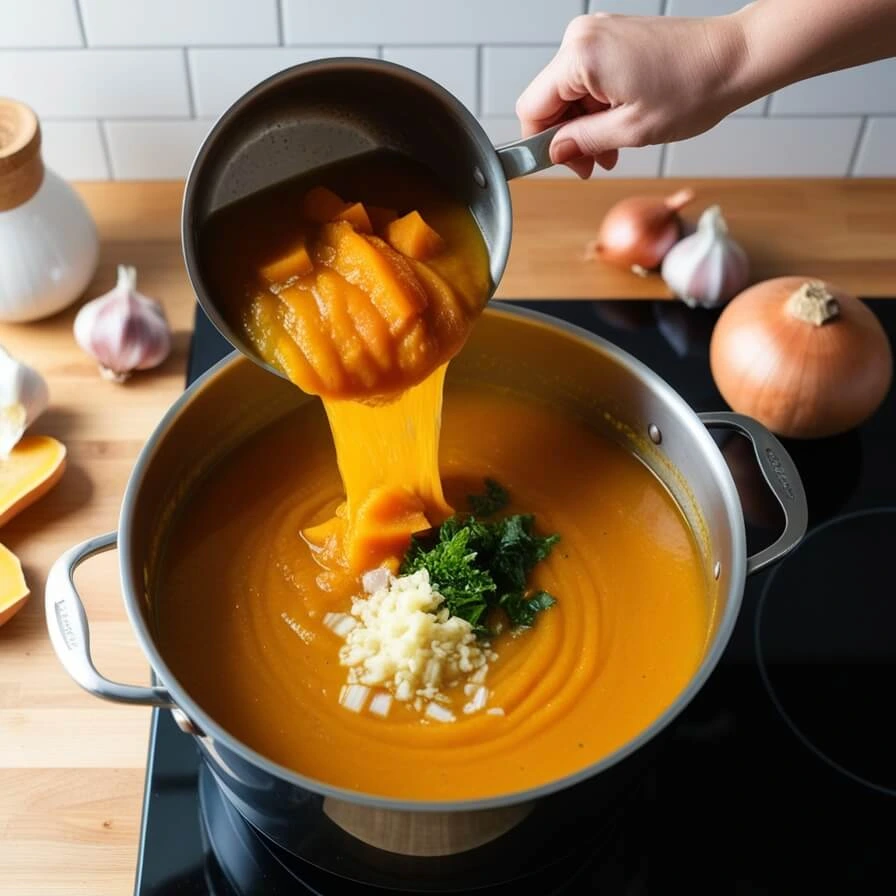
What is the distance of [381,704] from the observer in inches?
55.4

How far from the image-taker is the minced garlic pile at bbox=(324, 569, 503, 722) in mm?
1406

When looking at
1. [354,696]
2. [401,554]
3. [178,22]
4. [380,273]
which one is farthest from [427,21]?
[354,696]

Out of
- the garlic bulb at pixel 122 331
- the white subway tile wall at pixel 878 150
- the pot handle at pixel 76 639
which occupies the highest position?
the pot handle at pixel 76 639

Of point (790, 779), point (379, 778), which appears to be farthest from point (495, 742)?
point (790, 779)

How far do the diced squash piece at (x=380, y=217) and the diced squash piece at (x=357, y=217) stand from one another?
0.02 metres

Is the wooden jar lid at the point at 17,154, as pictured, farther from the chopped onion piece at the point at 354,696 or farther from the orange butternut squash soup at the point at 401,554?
the chopped onion piece at the point at 354,696

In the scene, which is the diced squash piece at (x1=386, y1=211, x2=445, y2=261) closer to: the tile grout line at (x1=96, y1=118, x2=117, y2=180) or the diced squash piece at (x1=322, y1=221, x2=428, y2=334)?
the diced squash piece at (x1=322, y1=221, x2=428, y2=334)

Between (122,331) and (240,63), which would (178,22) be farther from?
(122,331)

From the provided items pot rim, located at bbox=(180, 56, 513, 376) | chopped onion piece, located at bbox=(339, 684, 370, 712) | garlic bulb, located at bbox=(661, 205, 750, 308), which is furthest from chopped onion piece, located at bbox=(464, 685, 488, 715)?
garlic bulb, located at bbox=(661, 205, 750, 308)

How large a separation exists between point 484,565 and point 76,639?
0.56 meters

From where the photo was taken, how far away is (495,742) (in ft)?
4.52

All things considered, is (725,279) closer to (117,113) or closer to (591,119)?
(591,119)

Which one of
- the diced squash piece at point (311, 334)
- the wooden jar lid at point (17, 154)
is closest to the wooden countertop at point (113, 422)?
the wooden jar lid at point (17, 154)

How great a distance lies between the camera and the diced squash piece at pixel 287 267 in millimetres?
1335
